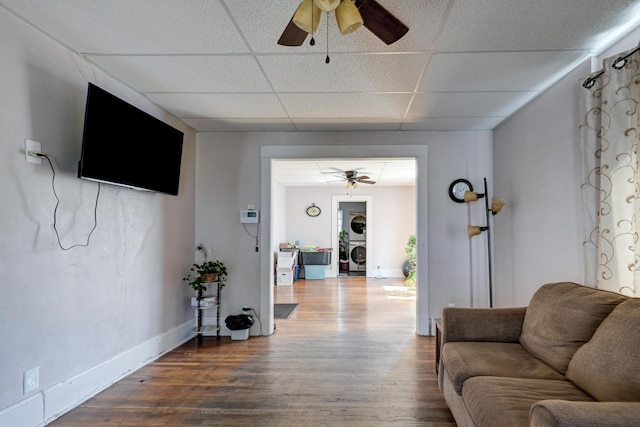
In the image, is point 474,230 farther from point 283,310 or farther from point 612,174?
point 283,310

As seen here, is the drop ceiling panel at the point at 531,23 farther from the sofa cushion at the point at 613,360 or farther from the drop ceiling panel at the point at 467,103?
the sofa cushion at the point at 613,360

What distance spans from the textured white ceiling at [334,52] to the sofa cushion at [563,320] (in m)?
1.56

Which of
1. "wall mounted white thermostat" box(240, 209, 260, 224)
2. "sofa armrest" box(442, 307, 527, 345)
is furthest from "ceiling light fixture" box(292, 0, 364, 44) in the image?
"wall mounted white thermostat" box(240, 209, 260, 224)

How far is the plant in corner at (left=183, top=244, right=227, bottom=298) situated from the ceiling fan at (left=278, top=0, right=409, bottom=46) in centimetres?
279

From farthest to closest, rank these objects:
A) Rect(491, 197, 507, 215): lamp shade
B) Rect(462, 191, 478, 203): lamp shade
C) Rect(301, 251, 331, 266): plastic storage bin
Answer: Rect(301, 251, 331, 266): plastic storage bin → Rect(462, 191, 478, 203): lamp shade → Rect(491, 197, 507, 215): lamp shade

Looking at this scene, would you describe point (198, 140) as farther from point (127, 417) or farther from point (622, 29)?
point (622, 29)

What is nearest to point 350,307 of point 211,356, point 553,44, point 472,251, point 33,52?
point 472,251

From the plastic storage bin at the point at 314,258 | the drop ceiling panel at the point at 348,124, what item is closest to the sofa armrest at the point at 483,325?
the drop ceiling panel at the point at 348,124

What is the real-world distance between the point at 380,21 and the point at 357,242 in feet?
30.8

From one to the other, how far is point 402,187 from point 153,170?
6966 mm

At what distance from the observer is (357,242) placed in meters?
10.8

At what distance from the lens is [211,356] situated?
3398 mm

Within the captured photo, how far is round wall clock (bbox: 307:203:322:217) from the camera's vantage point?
9.04 m

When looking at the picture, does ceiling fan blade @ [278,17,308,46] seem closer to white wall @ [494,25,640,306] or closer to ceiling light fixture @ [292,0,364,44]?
ceiling light fixture @ [292,0,364,44]
